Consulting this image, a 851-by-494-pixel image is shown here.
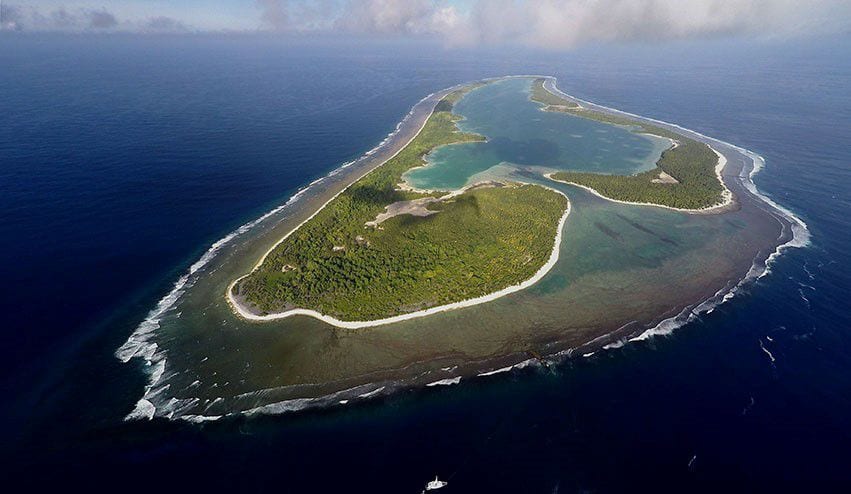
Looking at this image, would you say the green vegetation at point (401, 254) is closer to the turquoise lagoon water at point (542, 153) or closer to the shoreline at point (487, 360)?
the shoreline at point (487, 360)

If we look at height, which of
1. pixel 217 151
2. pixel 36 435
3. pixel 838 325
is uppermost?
pixel 217 151

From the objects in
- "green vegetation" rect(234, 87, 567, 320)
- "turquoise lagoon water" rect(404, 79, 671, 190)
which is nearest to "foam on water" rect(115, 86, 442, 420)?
"green vegetation" rect(234, 87, 567, 320)

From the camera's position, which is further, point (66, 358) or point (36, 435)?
point (66, 358)

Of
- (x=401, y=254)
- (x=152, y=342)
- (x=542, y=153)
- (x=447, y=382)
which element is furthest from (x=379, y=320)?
(x=542, y=153)

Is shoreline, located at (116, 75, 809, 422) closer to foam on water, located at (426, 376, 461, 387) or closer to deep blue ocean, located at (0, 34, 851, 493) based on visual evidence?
deep blue ocean, located at (0, 34, 851, 493)

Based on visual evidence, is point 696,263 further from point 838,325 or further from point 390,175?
point 390,175

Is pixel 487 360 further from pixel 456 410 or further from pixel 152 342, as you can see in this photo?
pixel 152 342

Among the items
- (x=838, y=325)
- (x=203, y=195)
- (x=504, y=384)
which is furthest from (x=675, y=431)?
(x=203, y=195)

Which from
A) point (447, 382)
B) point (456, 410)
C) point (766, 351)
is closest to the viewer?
point (456, 410)
